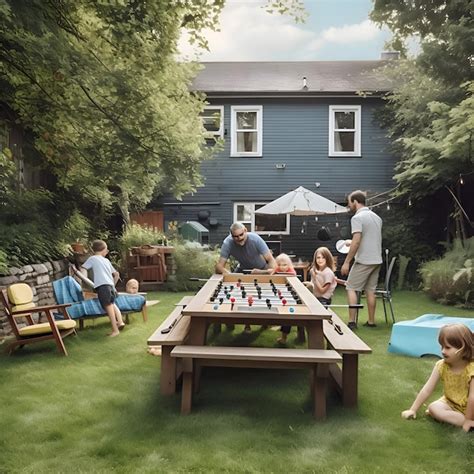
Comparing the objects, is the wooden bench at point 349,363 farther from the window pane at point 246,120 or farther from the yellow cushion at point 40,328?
the window pane at point 246,120

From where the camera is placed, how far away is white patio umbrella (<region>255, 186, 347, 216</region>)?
41.4 feet

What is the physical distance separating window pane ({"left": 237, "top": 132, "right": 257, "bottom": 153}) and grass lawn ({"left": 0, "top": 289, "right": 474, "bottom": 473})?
444 inches

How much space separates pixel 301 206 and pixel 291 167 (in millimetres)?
3523

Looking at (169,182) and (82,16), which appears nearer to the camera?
(82,16)

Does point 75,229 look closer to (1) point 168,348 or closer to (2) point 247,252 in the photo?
(2) point 247,252

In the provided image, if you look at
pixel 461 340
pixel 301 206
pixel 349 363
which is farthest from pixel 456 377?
pixel 301 206

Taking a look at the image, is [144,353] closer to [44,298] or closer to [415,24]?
[44,298]

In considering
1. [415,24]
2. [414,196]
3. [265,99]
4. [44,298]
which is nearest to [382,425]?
[44,298]

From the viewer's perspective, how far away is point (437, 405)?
12.2 feet

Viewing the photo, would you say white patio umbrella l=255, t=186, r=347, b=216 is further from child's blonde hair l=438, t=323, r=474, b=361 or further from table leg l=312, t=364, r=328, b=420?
child's blonde hair l=438, t=323, r=474, b=361

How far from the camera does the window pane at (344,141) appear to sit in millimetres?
15883

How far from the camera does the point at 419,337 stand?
5.55m

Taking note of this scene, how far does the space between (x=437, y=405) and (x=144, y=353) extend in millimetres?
3314

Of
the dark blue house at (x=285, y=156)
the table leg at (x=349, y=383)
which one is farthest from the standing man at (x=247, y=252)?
the dark blue house at (x=285, y=156)
